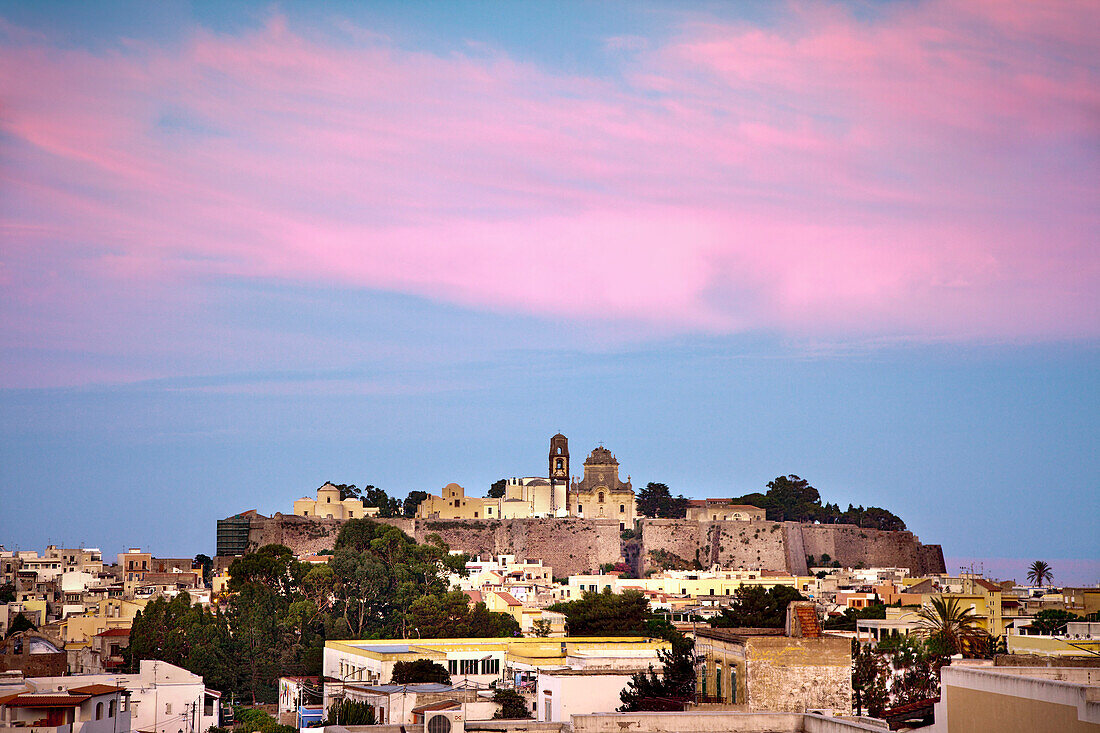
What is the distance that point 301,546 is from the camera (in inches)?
3182

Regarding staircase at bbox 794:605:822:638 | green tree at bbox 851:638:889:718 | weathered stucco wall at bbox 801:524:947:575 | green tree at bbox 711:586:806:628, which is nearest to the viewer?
staircase at bbox 794:605:822:638

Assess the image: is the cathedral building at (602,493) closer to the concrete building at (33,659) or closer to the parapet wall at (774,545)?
the parapet wall at (774,545)

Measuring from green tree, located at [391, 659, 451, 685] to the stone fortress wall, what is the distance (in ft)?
163

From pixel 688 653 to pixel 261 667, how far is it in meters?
27.0

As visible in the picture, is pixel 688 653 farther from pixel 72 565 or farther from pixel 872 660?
pixel 72 565

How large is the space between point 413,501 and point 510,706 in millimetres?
67100

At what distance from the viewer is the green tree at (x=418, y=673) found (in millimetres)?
30000

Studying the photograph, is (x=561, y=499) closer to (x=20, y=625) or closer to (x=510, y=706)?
(x=20, y=625)

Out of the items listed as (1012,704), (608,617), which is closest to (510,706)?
Result: (1012,704)

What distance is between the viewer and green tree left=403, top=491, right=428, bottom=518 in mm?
90188

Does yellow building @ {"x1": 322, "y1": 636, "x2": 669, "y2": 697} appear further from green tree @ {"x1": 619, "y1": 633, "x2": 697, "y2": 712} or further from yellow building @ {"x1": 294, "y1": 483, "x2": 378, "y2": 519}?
yellow building @ {"x1": 294, "y1": 483, "x2": 378, "y2": 519}

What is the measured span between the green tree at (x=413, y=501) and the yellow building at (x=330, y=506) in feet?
14.0

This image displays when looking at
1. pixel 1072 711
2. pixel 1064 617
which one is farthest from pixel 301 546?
pixel 1072 711

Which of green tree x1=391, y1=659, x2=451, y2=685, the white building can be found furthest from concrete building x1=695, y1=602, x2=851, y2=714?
the white building
